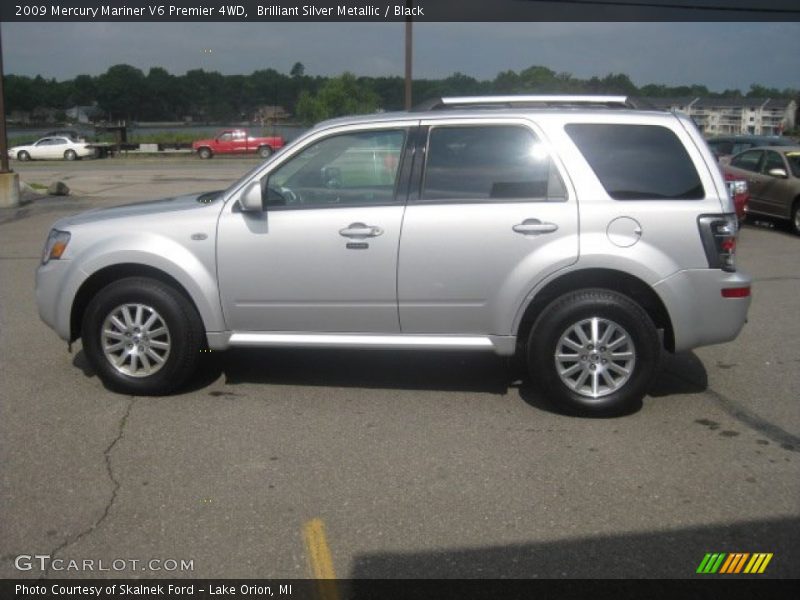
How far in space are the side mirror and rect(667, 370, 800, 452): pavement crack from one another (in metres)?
3.34

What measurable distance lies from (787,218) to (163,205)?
41.4ft

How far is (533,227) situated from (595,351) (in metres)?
0.88

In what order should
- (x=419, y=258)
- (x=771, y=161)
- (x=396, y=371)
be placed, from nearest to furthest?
(x=419, y=258) < (x=396, y=371) < (x=771, y=161)

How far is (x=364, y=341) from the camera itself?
5527 millimetres

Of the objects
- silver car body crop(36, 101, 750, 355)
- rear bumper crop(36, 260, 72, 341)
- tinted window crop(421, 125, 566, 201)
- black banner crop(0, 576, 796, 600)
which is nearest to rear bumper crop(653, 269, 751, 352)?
silver car body crop(36, 101, 750, 355)

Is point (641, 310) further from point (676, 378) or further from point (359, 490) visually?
point (359, 490)

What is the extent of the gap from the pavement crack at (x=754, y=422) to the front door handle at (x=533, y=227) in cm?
170

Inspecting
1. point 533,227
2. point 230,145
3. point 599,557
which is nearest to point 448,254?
point 533,227

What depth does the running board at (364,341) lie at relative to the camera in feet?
17.9

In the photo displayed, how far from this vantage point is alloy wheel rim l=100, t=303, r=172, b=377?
5.60 metres

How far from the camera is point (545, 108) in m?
5.62

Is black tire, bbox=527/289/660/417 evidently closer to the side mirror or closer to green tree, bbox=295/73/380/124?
the side mirror

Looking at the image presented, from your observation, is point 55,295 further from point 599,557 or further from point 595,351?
point 599,557

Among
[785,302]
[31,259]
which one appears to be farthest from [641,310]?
[31,259]
